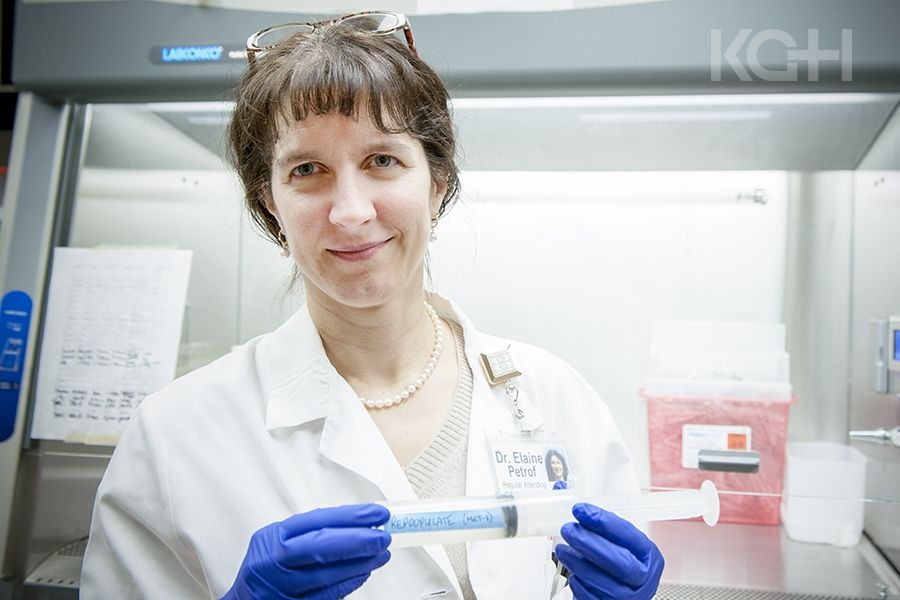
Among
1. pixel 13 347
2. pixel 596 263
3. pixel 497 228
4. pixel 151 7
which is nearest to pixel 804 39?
pixel 596 263

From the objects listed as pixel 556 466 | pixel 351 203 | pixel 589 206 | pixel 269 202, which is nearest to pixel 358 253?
pixel 351 203

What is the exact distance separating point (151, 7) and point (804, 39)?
146cm

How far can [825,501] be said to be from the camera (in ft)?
4.98

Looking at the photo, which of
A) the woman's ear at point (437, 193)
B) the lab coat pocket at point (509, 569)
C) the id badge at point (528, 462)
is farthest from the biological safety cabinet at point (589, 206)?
the woman's ear at point (437, 193)

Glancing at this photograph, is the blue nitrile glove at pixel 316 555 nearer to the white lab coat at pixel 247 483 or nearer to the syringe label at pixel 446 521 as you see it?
the syringe label at pixel 446 521

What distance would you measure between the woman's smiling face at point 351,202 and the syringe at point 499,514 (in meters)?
0.35

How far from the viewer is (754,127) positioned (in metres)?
1.58

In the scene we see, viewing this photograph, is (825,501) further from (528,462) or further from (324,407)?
(324,407)

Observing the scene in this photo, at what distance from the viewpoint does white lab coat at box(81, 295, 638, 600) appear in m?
0.96

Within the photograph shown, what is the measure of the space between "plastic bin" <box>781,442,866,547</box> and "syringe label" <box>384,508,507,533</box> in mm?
1023

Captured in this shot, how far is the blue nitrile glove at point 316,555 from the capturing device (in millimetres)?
780

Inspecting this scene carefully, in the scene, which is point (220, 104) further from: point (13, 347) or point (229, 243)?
point (13, 347)

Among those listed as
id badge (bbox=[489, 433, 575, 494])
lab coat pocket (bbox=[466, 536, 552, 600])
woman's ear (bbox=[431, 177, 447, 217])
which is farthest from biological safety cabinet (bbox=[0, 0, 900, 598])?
woman's ear (bbox=[431, 177, 447, 217])

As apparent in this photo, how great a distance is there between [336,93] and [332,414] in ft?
1.65
